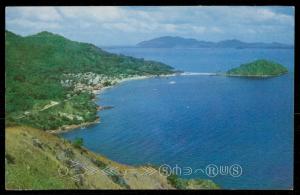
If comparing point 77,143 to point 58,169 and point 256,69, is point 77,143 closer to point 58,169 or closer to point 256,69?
point 58,169

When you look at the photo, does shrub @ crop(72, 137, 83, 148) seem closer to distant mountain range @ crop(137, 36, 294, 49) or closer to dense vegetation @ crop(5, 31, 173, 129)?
dense vegetation @ crop(5, 31, 173, 129)

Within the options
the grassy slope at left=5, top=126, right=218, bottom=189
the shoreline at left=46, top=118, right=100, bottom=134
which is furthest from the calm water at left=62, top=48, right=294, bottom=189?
the grassy slope at left=5, top=126, right=218, bottom=189

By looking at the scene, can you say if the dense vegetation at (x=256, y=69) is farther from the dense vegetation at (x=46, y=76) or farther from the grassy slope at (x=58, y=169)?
the grassy slope at (x=58, y=169)

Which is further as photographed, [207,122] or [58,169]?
[207,122]

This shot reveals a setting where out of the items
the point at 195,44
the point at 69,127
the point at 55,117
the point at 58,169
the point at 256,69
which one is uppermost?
the point at 195,44

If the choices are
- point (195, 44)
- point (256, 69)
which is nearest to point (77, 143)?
point (195, 44)
